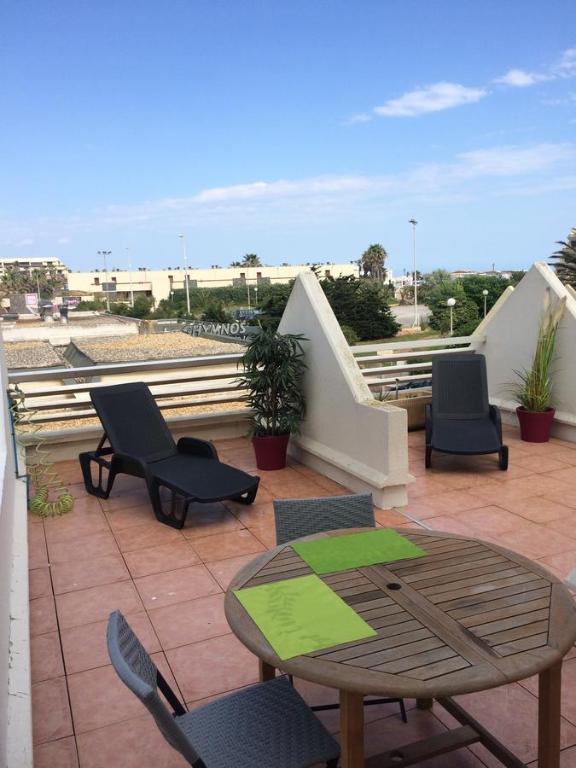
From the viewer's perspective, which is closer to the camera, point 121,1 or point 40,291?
point 121,1

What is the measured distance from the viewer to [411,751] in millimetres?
2287

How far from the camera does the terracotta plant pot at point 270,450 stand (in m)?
6.14

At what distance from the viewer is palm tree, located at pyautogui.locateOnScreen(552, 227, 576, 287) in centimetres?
3262

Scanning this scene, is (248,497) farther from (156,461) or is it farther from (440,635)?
(440,635)

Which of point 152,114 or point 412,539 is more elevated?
point 152,114

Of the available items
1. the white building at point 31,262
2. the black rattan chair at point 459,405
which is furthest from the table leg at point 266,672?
the white building at point 31,262

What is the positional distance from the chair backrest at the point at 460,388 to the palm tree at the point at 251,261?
275 feet

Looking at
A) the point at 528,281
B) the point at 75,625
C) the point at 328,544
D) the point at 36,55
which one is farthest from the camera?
the point at 36,55

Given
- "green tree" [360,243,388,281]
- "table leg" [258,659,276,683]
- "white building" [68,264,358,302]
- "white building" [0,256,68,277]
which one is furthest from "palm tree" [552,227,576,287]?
"white building" [0,256,68,277]

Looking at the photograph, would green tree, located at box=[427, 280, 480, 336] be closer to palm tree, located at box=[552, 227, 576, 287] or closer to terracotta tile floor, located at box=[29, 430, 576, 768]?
palm tree, located at box=[552, 227, 576, 287]

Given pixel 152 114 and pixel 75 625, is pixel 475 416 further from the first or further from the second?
pixel 152 114

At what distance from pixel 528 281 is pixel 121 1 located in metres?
9.46

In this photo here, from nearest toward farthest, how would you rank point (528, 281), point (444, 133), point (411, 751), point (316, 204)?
1. point (411, 751)
2. point (528, 281)
3. point (444, 133)
4. point (316, 204)

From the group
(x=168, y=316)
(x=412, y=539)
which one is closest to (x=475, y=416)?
(x=412, y=539)
